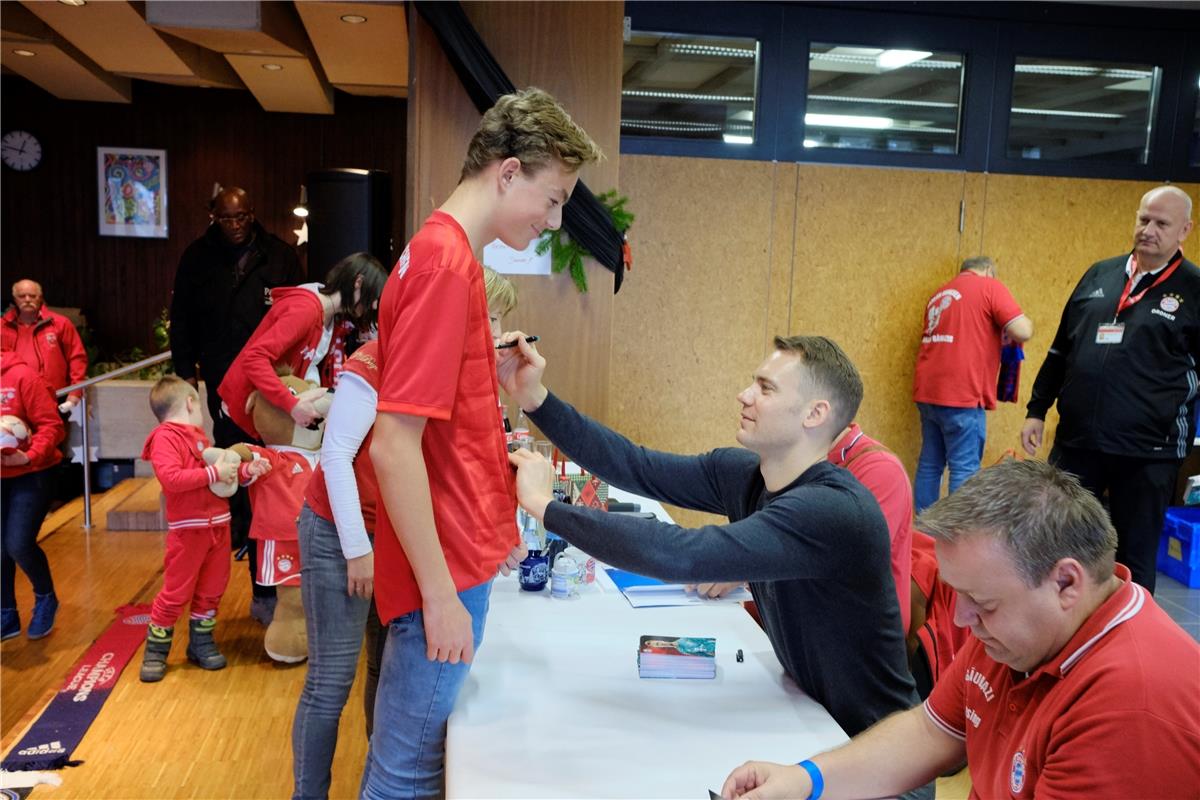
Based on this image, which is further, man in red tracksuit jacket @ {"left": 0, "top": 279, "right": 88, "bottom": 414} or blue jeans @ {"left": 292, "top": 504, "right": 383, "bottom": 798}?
man in red tracksuit jacket @ {"left": 0, "top": 279, "right": 88, "bottom": 414}

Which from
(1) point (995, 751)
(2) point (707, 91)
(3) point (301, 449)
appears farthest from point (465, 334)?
(2) point (707, 91)

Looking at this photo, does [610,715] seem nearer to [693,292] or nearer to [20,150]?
[693,292]

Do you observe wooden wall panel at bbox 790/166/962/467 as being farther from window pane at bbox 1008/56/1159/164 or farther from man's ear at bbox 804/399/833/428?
man's ear at bbox 804/399/833/428

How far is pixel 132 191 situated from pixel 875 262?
641 cm

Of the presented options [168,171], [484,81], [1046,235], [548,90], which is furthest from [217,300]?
[1046,235]

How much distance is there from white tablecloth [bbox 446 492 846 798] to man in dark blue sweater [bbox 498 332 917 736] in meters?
0.09

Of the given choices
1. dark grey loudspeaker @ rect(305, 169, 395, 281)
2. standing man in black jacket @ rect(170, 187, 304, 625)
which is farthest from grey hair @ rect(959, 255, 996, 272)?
standing man in black jacket @ rect(170, 187, 304, 625)

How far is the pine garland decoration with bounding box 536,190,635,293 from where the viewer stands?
3686 millimetres

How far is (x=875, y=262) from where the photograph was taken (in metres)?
5.54

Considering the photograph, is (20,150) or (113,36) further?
(20,150)

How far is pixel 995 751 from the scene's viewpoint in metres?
1.27

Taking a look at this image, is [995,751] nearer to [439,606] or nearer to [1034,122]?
[439,606]

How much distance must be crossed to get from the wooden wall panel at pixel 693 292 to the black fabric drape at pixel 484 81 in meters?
1.68

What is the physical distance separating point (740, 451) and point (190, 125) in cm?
775
